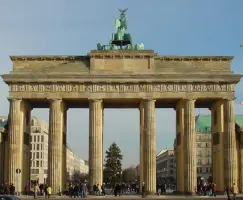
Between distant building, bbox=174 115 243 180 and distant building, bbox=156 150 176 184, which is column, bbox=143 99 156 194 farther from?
distant building, bbox=156 150 176 184

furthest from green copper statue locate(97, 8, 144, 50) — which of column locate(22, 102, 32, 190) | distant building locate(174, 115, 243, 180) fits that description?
distant building locate(174, 115, 243, 180)

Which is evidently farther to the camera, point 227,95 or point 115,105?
point 115,105

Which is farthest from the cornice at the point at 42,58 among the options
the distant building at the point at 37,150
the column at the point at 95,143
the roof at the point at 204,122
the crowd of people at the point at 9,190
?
the distant building at the point at 37,150

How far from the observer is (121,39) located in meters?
71.6

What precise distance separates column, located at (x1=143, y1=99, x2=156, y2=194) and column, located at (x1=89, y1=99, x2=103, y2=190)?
590cm

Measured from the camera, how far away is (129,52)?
6856 centimetres

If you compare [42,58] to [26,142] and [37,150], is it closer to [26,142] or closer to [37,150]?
[26,142]

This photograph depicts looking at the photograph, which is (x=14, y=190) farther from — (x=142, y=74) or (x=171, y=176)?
(x=171, y=176)

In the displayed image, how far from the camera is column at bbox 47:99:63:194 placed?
66.2 meters

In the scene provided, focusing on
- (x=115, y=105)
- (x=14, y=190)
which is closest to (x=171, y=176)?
(x=115, y=105)

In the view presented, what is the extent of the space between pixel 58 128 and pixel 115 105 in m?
11.0

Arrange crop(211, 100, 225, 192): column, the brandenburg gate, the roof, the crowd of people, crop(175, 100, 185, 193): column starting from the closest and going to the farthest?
the crowd of people, the brandenburg gate, crop(211, 100, 225, 192): column, crop(175, 100, 185, 193): column, the roof

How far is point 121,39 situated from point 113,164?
6361cm

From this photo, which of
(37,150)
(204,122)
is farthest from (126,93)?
(37,150)
